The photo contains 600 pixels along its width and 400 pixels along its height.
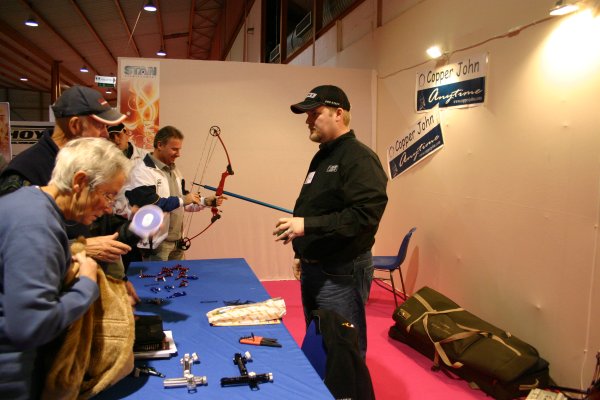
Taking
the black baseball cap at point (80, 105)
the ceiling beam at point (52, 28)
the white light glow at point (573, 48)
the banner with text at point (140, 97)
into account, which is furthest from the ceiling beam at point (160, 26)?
the black baseball cap at point (80, 105)

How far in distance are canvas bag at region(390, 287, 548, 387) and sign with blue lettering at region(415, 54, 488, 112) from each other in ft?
4.97

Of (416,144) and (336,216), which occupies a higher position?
(416,144)

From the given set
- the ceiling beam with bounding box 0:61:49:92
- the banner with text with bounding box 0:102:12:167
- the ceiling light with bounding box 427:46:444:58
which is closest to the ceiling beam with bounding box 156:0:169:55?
the banner with text with bounding box 0:102:12:167

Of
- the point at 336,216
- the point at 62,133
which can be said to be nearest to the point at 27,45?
the point at 62,133

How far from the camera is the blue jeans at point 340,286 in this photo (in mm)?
2186

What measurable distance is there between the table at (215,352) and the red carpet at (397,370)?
108cm

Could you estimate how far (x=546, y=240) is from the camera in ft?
9.52

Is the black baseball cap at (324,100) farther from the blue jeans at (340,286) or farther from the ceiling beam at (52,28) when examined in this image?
the ceiling beam at (52,28)

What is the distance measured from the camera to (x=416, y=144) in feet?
14.4

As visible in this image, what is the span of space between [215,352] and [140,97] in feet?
12.6

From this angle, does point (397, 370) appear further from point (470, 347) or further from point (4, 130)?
point (4, 130)

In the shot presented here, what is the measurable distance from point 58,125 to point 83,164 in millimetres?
750

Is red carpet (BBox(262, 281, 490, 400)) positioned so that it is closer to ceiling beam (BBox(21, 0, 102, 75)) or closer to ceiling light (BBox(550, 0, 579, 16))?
ceiling light (BBox(550, 0, 579, 16))

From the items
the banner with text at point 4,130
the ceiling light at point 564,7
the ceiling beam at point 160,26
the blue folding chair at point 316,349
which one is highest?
the ceiling beam at point 160,26
